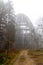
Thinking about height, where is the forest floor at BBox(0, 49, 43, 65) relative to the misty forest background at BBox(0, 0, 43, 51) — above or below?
below

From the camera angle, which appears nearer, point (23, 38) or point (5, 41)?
point (5, 41)

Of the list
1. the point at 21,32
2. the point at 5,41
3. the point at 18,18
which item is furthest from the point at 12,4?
the point at 5,41

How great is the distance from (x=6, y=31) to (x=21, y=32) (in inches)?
314

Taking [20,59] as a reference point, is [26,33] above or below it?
above

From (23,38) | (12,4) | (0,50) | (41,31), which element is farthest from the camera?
(23,38)

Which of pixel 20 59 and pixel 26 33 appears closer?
pixel 20 59

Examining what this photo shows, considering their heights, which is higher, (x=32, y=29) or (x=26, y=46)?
(x=32, y=29)

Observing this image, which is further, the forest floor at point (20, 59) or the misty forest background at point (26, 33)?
the misty forest background at point (26, 33)

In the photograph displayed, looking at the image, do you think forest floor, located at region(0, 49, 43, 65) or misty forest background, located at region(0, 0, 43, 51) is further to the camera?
misty forest background, located at region(0, 0, 43, 51)

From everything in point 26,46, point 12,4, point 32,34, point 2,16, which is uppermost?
point 12,4

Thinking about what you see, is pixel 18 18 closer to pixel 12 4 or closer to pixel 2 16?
pixel 12 4

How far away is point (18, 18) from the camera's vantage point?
25719 millimetres

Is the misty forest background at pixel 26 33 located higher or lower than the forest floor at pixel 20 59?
higher

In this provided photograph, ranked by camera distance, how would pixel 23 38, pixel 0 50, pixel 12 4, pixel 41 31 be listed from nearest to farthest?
pixel 0 50
pixel 12 4
pixel 41 31
pixel 23 38
